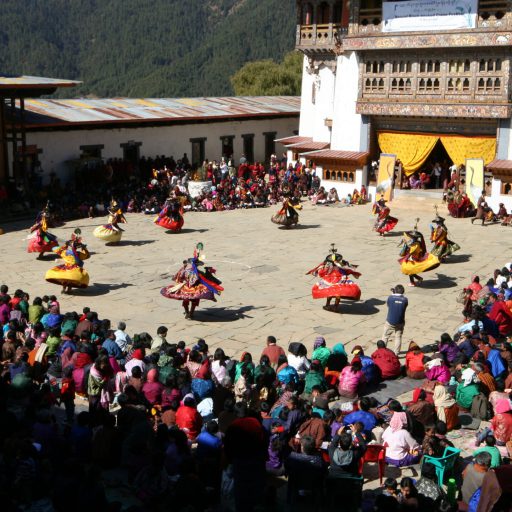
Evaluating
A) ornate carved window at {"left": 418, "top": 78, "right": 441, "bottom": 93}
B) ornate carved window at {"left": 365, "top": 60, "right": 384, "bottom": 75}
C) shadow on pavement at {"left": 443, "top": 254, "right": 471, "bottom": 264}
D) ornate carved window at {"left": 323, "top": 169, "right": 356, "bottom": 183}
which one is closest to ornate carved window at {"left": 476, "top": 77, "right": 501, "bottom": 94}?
ornate carved window at {"left": 418, "top": 78, "right": 441, "bottom": 93}

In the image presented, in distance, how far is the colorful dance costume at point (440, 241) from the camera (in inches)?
786

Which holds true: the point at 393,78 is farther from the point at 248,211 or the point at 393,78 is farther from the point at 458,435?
the point at 458,435

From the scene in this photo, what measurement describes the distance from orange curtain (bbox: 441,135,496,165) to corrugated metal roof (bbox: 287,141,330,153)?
5.83 m

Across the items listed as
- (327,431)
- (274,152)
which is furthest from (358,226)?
(327,431)

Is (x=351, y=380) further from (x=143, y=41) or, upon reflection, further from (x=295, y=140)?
(x=143, y=41)

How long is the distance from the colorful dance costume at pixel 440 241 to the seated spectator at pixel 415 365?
25.5 feet

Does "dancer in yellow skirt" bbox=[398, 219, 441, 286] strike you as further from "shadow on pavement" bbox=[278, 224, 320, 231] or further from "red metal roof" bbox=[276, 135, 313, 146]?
"red metal roof" bbox=[276, 135, 313, 146]

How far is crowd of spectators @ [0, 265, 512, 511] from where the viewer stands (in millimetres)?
7984

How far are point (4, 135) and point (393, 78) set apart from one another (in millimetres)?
14152

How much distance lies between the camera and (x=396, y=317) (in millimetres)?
13820

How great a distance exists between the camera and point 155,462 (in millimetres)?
8102

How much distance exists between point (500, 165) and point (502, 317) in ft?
46.6

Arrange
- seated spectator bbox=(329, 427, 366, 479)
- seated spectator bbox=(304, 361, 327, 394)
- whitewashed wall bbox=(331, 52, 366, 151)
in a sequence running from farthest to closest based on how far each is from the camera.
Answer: whitewashed wall bbox=(331, 52, 366, 151) < seated spectator bbox=(304, 361, 327, 394) < seated spectator bbox=(329, 427, 366, 479)

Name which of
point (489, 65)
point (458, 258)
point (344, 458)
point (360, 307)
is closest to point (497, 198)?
point (489, 65)
